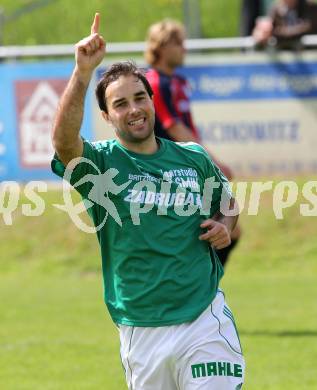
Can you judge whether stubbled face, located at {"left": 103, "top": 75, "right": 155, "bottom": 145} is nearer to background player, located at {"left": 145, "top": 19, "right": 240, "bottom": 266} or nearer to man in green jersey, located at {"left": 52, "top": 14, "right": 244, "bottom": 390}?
man in green jersey, located at {"left": 52, "top": 14, "right": 244, "bottom": 390}

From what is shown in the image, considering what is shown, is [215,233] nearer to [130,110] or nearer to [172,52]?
[130,110]

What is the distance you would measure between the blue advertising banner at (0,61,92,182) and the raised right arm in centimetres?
1047

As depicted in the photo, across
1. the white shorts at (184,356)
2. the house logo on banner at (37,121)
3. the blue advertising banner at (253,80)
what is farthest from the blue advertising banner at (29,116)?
the white shorts at (184,356)

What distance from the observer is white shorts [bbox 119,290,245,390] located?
516cm

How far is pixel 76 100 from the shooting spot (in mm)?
4977

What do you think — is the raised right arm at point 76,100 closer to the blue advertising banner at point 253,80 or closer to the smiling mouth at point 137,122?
the smiling mouth at point 137,122

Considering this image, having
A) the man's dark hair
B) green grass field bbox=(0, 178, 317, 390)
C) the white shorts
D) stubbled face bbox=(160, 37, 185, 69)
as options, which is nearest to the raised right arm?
the man's dark hair

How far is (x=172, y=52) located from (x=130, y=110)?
4.79m

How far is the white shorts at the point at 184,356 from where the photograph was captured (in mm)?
5156

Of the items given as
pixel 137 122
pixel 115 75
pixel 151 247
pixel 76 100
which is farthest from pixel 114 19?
pixel 76 100

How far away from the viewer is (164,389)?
5234 mm

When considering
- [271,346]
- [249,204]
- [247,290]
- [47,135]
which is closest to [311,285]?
[247,290]

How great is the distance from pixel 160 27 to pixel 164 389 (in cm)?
530

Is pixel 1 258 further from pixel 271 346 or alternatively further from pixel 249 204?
pixel 271 346
